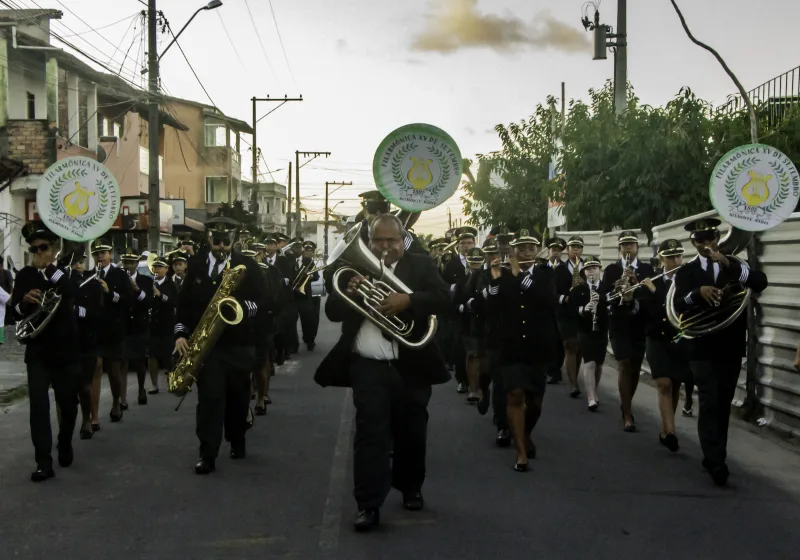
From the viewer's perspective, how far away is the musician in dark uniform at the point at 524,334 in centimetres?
820

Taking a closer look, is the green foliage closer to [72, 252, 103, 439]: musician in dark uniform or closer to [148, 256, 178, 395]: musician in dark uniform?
[148, 256, 178, 395]: musician in dark uniform

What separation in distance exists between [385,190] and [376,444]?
13.5ft

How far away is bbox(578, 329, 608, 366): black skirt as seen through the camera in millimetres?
11859

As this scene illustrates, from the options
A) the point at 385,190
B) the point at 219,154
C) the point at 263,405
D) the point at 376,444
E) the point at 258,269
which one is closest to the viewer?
the point at 376,444

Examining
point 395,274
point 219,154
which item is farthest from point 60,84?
point 219,154

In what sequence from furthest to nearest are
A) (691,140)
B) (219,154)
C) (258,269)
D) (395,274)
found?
1. (219,154)
2. (691,140)
3. (258,269)
4. (395,274)

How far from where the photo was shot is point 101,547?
5.83 meters

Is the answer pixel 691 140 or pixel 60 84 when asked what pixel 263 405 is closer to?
pixel 691 140

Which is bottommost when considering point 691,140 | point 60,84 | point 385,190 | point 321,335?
point 321,335

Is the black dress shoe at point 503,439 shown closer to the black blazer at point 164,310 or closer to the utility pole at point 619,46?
the black blazer at point 164,310

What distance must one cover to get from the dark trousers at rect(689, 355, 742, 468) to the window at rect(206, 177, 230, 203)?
61629 mm

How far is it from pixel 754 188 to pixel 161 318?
26.5 feet

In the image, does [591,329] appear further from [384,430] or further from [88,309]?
[384,430]

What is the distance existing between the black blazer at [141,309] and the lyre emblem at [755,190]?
721 cm
